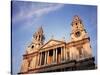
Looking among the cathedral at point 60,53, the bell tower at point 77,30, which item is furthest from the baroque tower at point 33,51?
the bell tower at point 77,30

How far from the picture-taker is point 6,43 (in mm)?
2029

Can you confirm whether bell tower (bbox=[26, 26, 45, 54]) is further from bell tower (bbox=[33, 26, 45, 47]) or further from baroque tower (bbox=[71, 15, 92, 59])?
baroque tower (bbox=[71, 15, 92, 59])

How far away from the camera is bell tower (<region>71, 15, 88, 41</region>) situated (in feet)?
7.49

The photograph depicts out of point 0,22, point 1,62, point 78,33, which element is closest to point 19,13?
point 0,22

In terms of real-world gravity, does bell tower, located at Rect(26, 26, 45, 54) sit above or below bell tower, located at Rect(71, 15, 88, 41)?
below

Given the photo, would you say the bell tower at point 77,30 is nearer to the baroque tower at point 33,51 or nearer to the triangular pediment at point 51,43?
the triangular pediment at point 51,43

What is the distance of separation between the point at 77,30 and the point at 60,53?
337 mm

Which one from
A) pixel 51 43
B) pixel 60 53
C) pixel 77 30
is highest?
pixel 77 30

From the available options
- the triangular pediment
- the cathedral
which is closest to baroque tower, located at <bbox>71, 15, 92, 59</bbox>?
the cathedral

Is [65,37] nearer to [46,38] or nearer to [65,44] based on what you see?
[65,44]

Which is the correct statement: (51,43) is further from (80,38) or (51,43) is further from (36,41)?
(80,38)

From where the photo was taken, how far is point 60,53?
2221mm

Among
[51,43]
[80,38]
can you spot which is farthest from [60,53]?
[80,38]

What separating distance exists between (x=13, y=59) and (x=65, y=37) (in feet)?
2.05
